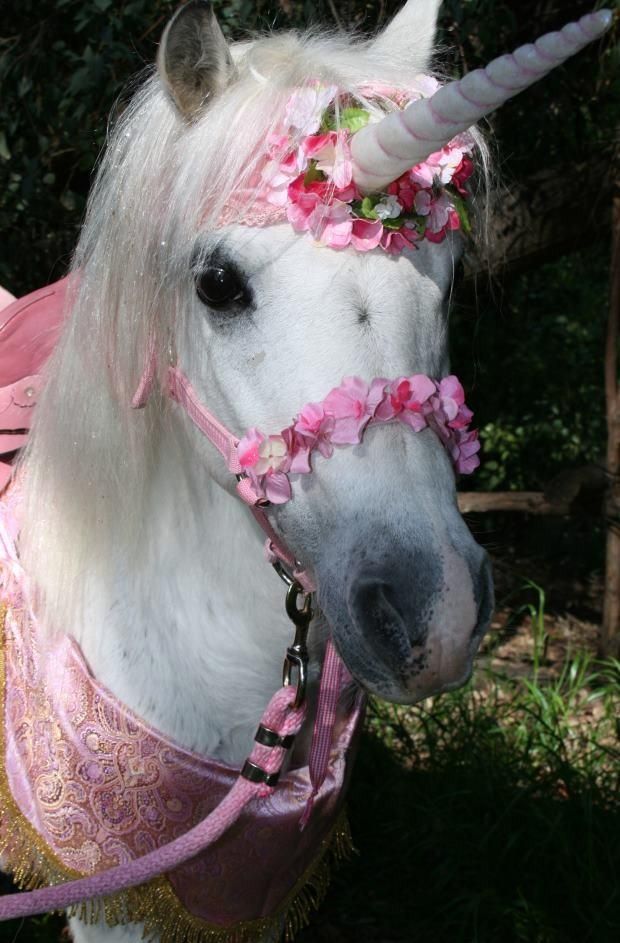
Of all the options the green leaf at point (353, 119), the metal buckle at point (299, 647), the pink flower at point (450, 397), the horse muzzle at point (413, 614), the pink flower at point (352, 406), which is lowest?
the metal buckle at point (299, 647)

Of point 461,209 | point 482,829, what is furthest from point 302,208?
point 482,829

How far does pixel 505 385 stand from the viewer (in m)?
5.09

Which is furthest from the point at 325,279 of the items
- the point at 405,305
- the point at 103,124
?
the point at 103,124

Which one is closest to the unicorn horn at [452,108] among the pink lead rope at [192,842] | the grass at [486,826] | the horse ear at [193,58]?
the horse ear at [193,58]

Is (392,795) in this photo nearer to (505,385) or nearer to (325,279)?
(325,279)

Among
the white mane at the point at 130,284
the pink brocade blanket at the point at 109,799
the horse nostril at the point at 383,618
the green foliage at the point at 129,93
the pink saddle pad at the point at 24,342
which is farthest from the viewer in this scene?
the green foliage at the point at 129,93

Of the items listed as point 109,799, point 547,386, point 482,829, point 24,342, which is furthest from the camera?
point 547,386

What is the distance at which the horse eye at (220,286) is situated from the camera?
1233 millimetres

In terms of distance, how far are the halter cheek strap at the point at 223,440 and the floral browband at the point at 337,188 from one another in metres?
0.27

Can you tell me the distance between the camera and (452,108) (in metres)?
1.06

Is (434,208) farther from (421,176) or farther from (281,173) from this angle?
(281,173)

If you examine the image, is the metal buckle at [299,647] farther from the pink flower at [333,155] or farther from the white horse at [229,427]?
the pink flower at [333,155]

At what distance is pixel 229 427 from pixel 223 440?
0.07ft

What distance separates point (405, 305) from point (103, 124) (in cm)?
198
